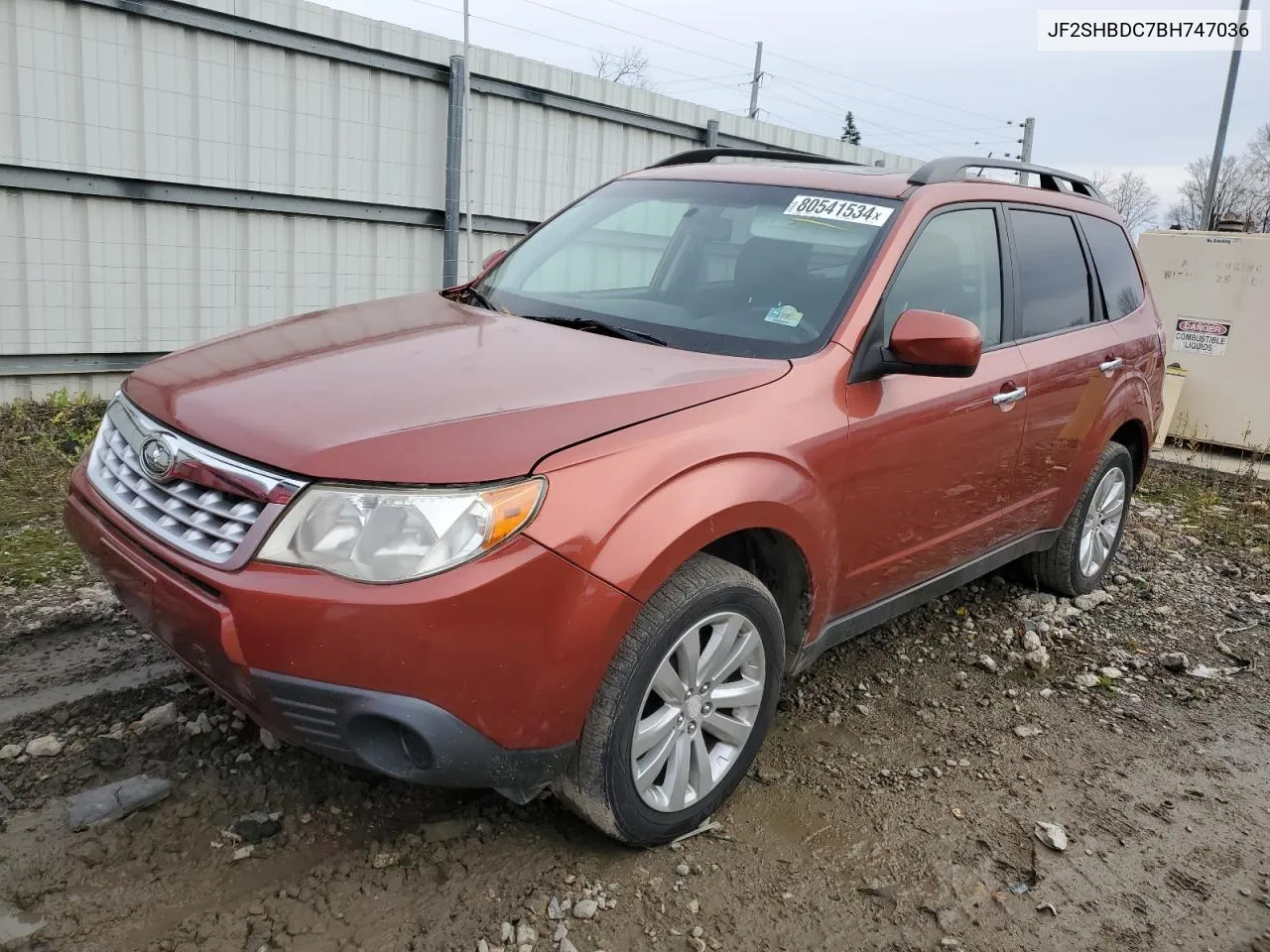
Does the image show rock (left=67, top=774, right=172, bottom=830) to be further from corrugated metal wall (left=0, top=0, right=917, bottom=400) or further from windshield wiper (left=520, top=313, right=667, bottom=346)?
corrugated metal wall (left=0, top=0, right=917, bottom=400)

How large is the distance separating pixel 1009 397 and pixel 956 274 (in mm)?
472

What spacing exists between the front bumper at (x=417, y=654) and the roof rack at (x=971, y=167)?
6.67 ft

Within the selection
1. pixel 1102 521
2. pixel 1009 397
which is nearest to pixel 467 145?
pixel 1102 521

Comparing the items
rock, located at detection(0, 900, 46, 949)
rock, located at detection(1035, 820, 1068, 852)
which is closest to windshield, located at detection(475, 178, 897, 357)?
rock, located at detection(1035, 820, 1068, 852)

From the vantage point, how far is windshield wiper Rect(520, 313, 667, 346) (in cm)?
301

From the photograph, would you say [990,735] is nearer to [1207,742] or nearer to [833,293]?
[1207,742]

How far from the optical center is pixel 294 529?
212 cm

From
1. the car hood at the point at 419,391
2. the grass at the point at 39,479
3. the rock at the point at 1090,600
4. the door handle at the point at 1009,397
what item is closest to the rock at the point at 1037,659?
the rock at the point at 1090,600

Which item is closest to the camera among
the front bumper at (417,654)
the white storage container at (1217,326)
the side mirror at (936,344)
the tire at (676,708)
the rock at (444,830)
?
the front bumper at (417,654)

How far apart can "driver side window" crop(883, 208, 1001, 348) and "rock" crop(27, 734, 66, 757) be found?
2.71 metres

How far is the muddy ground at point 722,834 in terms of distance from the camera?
7.75 ft

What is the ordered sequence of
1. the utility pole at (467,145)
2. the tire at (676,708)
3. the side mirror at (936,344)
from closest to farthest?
the tire at (676,708)
the side mirror at (936,344)
the utility pole at (467,145)

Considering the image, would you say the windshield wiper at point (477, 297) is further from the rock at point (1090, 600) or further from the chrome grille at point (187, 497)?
the rock at point (1090, 600)

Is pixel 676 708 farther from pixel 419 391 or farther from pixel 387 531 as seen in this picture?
pixel 419 391
